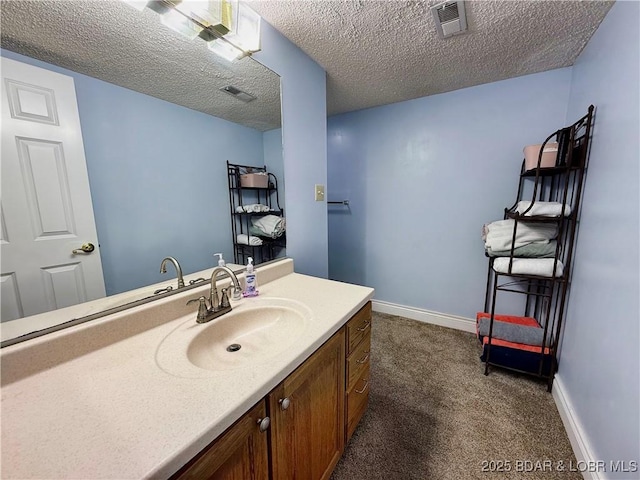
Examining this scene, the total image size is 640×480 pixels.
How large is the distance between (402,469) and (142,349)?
1.24 meters

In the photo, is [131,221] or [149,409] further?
[131,221]

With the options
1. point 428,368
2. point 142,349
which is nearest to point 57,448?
point 142,349

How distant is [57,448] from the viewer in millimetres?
456

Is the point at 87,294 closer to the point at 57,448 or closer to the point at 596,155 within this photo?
the point at 57,448

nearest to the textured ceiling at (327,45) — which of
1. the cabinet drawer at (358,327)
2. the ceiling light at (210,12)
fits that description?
the ceiling light at (210,12)

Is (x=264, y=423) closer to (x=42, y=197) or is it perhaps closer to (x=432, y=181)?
(x=42, y=197)

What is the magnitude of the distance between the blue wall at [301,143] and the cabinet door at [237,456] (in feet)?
3.41

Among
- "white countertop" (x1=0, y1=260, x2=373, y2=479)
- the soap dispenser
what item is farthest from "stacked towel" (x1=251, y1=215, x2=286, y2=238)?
"white countertop" (x1=0, y1=260, x2=373, y2=479)

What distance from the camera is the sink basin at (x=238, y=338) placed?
769 mm

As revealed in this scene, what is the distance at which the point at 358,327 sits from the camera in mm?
1146

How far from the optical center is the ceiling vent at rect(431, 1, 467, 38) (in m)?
1.19

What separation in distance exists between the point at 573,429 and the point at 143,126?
2377 mm

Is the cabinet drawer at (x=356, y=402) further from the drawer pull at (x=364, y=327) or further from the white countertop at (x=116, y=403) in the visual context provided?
the white countertop at (x=116, y=403)

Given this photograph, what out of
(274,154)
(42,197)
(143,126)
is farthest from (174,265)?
(274,154)
